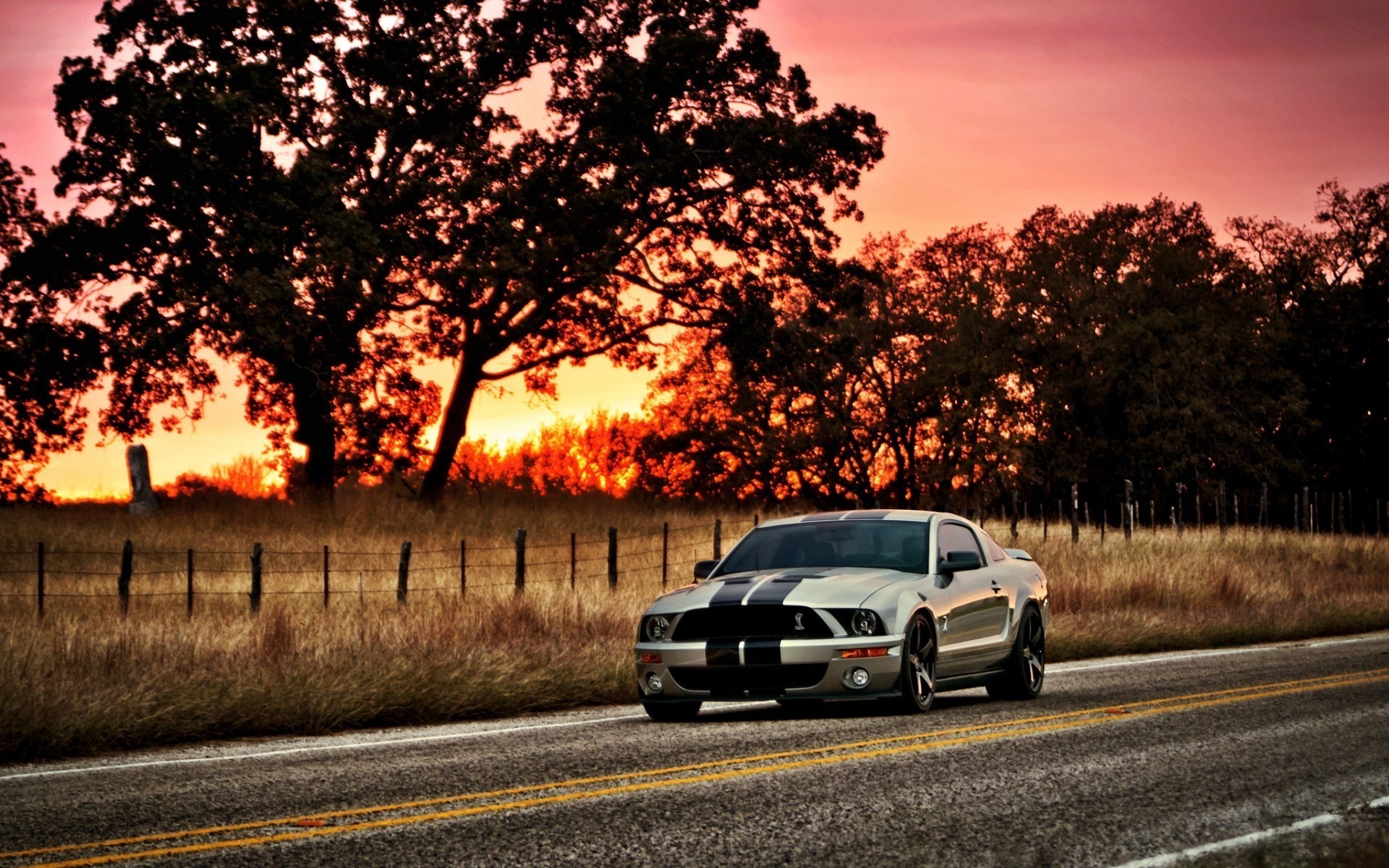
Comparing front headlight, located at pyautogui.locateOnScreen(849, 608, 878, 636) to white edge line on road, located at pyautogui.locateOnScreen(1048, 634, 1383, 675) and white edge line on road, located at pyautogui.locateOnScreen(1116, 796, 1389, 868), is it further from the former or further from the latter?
white edge line on road, located at pyautogui.locateOnScreen(1048, 634, 1383, 675)

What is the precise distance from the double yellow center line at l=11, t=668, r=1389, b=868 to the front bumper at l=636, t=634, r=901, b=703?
78 cm

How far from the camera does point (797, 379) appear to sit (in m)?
45.2

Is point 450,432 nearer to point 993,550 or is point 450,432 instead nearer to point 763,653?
point 993,550

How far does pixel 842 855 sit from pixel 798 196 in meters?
34.6

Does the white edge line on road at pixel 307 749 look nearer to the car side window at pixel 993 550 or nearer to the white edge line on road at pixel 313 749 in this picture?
the white edge line on road at pixel 313 749

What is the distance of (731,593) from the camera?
1144 cm

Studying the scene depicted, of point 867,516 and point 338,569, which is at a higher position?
point 867,516

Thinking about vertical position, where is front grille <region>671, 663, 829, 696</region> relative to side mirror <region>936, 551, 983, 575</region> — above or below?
below

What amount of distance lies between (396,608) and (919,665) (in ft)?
35.1

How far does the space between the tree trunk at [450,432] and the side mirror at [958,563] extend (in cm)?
3045

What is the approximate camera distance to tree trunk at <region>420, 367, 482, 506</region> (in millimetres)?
41781

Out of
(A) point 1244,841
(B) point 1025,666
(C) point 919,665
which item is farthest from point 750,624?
(A) point 1244,841

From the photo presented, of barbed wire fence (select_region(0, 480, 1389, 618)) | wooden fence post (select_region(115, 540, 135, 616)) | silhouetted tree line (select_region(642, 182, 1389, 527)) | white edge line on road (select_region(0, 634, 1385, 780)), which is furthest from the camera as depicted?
silhouetted tree line (select_region(642, 182, 1389, 527))

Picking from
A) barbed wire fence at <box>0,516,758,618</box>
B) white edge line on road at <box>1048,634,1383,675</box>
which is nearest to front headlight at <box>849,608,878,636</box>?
white edge line on road at <box>1048,634,1383,675</box>
